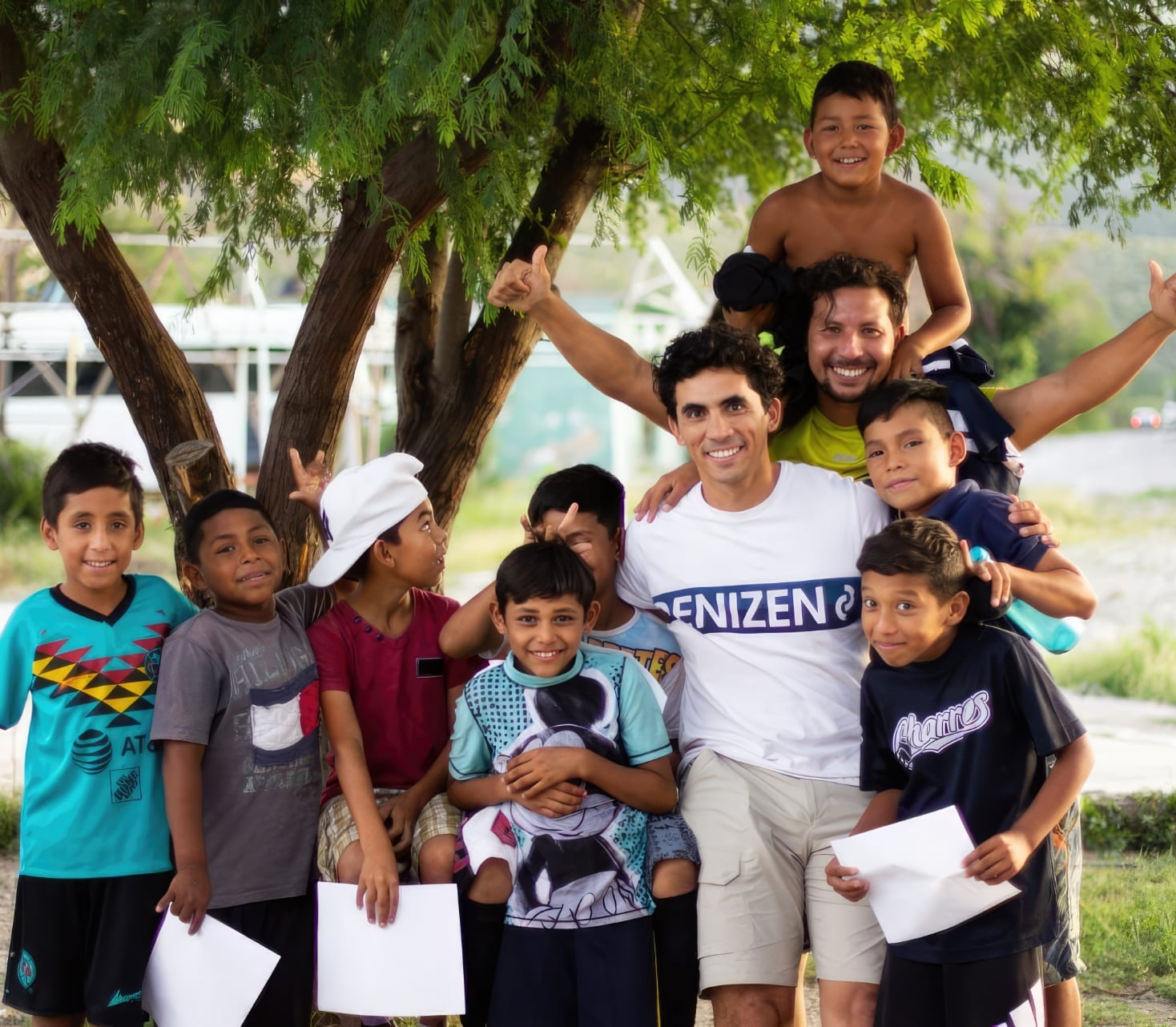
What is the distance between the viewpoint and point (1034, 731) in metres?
2.55

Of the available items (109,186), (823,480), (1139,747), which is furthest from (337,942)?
(1139,747)

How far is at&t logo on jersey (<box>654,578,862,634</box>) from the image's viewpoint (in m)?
2.93

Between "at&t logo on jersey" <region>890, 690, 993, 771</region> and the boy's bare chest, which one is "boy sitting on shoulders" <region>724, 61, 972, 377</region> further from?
"at&t logo on jersey" <region>890, 690, 993, 771</region>

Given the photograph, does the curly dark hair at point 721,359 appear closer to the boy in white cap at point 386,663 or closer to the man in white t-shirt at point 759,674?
the man in white t-shirt at point 759,674

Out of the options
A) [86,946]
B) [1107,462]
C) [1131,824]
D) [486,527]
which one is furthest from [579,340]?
[1107,462]

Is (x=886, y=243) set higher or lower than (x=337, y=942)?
higher

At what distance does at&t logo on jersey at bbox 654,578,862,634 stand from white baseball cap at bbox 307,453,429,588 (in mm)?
788

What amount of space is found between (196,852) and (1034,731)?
1.77 meters

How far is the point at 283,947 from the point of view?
9.93ft

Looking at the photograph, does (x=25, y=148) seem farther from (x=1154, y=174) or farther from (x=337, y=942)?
(x=1154, y=174)

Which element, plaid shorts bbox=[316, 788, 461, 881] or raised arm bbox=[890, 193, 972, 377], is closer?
plaid shorts bbox=[316, 788, 461, 881]

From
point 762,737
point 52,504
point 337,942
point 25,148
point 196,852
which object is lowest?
point 337,942

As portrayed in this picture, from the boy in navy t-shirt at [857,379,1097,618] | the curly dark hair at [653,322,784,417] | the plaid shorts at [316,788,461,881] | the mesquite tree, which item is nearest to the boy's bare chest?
the mesquite tree

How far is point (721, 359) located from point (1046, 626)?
3.03 ft
